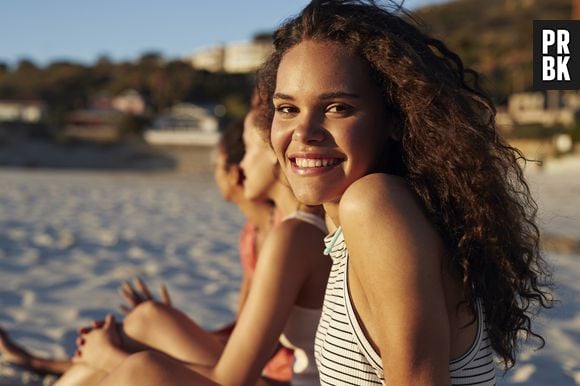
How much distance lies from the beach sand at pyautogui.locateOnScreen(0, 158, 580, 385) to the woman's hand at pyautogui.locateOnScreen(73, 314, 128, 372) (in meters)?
0.70

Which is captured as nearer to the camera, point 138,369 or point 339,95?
point 339,95

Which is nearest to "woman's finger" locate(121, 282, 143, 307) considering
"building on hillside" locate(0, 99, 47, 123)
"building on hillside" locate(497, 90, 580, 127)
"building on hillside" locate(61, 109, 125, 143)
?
"building on hillside" locate(61, 109, 125, 143)

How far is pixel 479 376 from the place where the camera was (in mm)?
1474

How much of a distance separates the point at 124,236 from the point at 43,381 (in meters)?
3.96

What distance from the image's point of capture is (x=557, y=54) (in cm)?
681

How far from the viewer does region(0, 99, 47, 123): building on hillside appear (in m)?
55.8

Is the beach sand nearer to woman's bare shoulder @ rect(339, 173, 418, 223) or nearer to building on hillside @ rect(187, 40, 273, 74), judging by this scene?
woman's bare shoulder @ rect(339, 173, 418, 223)

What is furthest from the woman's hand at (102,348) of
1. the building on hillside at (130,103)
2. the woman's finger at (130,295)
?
the building on hillside at (130,103)

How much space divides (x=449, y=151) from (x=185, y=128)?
47389 mm

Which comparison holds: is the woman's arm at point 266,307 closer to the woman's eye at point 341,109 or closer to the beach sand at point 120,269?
the woman's eye at point 341,109

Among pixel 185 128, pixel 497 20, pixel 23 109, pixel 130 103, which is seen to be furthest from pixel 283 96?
pixel 497 20

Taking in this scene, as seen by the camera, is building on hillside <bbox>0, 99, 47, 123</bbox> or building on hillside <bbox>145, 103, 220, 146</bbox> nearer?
building on hillside <bbox>145, 103, 220, 146</bbox>

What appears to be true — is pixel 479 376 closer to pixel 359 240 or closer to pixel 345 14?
pixel 359 240

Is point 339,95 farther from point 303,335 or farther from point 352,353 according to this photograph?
point 303,335
